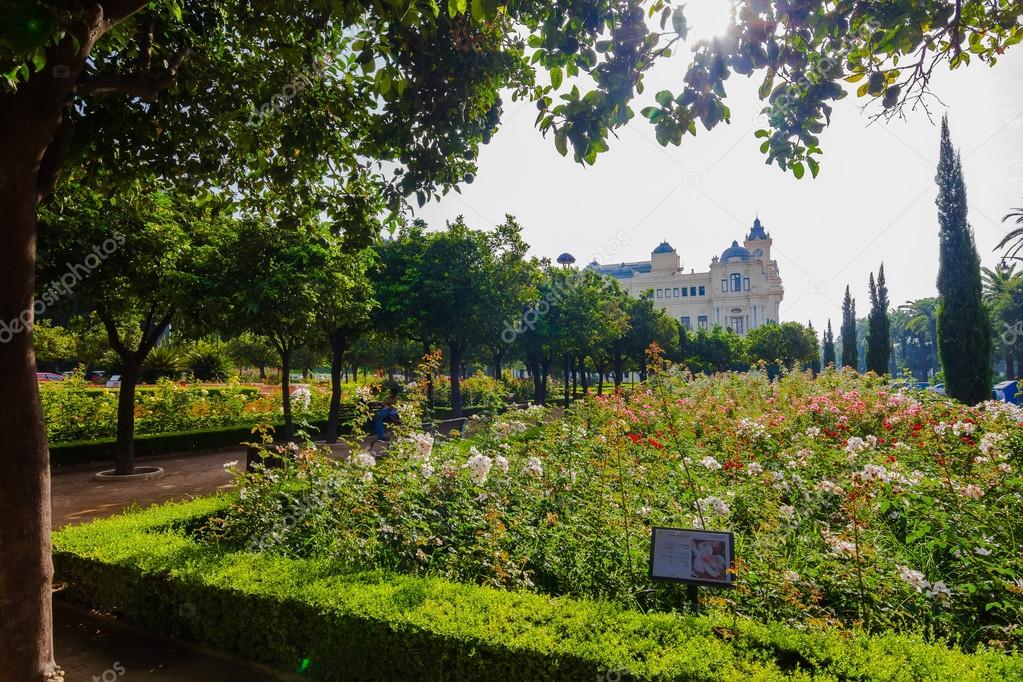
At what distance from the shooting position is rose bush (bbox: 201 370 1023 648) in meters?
3.57

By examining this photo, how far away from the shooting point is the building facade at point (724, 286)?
72.5 m

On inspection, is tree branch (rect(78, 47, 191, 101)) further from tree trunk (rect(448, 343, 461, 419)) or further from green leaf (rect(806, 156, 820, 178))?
tree trunk (rect(448, 343, 461, 419))

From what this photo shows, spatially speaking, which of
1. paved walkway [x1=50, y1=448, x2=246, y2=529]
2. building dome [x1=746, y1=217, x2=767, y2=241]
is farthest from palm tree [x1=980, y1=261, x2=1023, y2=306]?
paved walkway [x1=50, y1=448, x2=246, y2=529]

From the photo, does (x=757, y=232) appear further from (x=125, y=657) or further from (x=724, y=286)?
(x=125, y=657)

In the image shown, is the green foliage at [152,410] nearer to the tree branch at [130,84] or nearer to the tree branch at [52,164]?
the tree branch at [130,84]

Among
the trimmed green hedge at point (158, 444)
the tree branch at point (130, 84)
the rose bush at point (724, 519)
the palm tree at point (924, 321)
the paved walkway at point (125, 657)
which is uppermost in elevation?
the palm tree at point (924, 321)

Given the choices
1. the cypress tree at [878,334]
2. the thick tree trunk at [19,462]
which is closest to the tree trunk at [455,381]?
the thick tree trunk at [19,462]

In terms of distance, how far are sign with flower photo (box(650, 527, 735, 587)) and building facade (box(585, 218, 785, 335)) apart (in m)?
69.0

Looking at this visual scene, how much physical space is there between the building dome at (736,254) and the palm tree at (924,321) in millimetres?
22748

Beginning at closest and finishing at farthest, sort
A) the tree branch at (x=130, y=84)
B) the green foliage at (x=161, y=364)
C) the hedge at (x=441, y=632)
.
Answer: the hedge at (x=441, y=632) < the tree branch at (x=130, y=84) < the green foliage at (x=161, y=364)

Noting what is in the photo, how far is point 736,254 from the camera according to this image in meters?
75.2

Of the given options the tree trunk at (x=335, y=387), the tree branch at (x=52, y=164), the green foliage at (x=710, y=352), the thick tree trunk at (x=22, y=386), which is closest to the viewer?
the thick tree trunk at (x=22, y=386)

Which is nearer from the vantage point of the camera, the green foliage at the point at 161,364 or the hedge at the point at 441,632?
the hedge at the point at 441,632

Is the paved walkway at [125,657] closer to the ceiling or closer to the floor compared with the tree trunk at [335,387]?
closer to the floor
